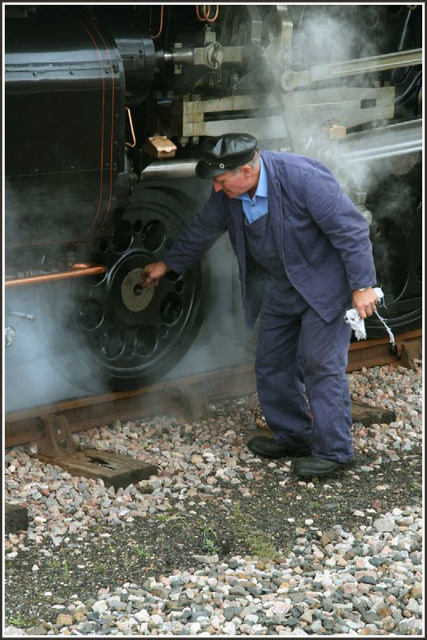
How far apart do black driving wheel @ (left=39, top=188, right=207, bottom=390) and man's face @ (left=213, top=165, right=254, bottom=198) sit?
0.86 metres

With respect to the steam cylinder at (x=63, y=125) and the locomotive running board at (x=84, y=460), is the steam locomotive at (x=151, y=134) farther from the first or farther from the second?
the locomotive running board at (x=84, y=460)

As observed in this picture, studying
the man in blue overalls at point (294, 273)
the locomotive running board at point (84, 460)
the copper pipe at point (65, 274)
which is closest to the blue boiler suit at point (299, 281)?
the man in blue overalls at point (294, 273)

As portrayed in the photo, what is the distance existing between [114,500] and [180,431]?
0.94 meters

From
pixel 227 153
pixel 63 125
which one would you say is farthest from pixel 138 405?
pixel 63 125

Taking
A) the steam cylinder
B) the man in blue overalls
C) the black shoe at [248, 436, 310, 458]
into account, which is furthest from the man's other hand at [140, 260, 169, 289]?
the black shoe at [248, 436, 310, 458]

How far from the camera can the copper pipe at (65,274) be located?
4.88m

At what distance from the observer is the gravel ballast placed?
3.76 m

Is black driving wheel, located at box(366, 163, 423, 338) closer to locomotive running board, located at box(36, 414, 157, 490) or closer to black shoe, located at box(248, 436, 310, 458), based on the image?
black shoe, located at box(248, 436, 310, 458)

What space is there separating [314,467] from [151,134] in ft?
5.81

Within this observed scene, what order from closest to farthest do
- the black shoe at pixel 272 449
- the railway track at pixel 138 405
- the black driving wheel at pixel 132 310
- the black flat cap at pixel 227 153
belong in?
the black flat cap at pixel 227 153
the railway track at pixel 138 405
the black shoe at pixel 272 449
the black driving wheel at pixel 132 310

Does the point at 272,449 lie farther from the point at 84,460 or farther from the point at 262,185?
the point at 262,185

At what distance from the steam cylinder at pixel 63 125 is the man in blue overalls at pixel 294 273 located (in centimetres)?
45

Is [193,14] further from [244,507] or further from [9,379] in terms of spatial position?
[244,507]

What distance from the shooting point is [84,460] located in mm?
5168
